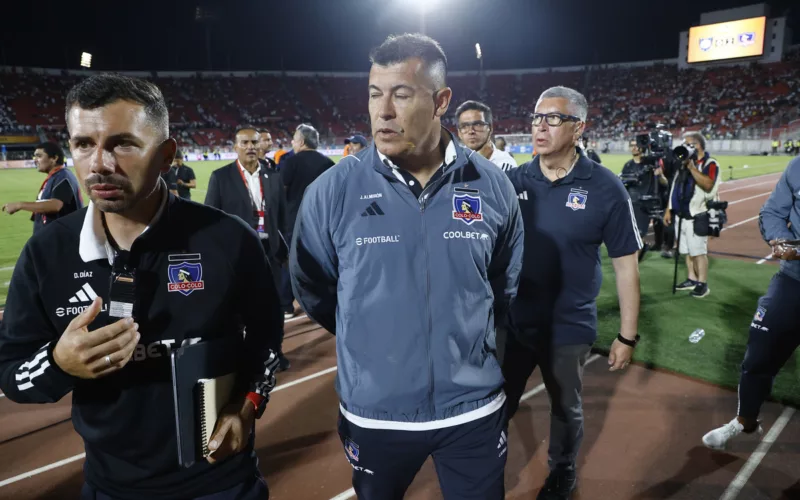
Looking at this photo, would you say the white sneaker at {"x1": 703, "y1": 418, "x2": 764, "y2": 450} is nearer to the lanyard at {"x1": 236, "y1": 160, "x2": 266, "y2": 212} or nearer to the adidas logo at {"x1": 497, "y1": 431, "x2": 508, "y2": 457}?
the adidas logo at {"x1": 497, "y1": 431, "x2": 508, "y2": 457}

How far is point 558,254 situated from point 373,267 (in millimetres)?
1495

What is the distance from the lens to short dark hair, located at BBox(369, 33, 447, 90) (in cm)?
202

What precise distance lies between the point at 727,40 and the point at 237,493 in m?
A: 67.4

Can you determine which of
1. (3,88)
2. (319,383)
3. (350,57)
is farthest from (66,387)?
(350,57)

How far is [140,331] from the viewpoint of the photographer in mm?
1644

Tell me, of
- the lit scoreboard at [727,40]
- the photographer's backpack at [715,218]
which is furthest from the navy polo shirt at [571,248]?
the lit scoreboard at [727,40]

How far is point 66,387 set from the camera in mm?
1535

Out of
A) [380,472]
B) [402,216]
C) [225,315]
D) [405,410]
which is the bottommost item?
[380,472]

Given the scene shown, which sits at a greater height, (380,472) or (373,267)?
(373,267)

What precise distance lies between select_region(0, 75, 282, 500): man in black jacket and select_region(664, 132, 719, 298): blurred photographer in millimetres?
7051

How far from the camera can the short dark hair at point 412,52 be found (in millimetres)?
2018

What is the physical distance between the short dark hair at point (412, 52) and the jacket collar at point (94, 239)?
41.0 inches

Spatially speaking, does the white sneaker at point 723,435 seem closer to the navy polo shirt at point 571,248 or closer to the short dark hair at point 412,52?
the navy polo shirt at point 571,248

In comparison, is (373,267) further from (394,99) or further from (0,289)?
(0,289)
